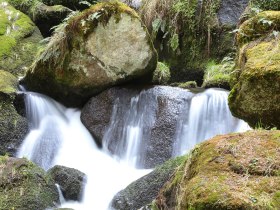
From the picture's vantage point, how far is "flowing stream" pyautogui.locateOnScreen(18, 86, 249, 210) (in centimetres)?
650

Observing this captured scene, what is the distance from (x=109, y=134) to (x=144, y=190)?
2.53 metres

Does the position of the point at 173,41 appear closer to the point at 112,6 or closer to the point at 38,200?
the point at 112,6

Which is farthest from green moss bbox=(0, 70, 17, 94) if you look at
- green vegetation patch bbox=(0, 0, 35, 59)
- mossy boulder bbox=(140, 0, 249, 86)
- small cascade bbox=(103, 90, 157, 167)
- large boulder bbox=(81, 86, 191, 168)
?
mossy boulder bbox=(140, 0, 249, 86)

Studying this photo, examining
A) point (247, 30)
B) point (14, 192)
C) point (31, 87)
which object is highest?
point (247, 30)

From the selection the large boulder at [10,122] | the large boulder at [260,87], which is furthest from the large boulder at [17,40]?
the large boulder at [260,87]

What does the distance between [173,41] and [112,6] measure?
228 cm

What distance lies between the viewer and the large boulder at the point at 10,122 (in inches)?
280

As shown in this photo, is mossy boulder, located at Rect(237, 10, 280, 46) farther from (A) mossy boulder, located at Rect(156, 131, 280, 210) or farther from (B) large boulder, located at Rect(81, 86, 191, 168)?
(A) mossy boulder, located at Rect(156, 131, 280, 210)

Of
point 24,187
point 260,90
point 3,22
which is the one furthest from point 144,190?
point 3,22

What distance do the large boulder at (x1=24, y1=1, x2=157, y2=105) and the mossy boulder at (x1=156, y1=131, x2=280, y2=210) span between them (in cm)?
460

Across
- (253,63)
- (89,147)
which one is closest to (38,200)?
(89,147)

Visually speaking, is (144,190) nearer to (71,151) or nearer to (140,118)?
(140,118)

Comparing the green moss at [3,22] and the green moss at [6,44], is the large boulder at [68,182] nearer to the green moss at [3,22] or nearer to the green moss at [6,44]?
the green moss at [6,44]

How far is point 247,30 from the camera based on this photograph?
521 cm
